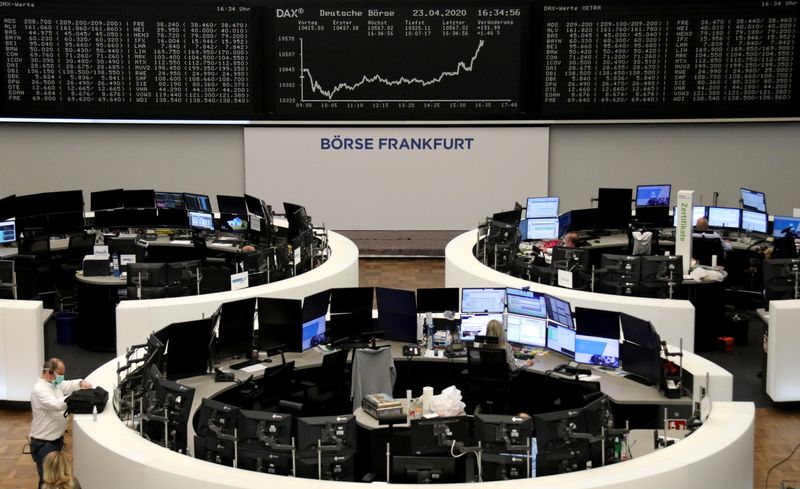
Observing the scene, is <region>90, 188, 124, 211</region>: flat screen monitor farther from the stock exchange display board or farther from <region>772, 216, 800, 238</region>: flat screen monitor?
<region>772, 216, 800, 238</region>: flat screen monitor

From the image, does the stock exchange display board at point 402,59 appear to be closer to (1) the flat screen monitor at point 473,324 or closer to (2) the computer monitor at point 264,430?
(1) the flat screen monitor at point 473,324

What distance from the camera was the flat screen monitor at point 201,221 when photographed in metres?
14.7

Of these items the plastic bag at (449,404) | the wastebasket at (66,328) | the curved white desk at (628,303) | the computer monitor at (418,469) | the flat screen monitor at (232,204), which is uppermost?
the flat screen monitor at (232,204)

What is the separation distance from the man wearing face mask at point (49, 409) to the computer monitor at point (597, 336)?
4.04 metres

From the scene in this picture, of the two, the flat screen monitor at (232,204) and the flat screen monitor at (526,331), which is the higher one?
the flat screen monitor at (232,204)

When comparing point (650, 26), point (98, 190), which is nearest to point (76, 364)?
point (98, 190)

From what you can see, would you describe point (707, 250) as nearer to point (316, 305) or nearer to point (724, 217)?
point (724, 217)

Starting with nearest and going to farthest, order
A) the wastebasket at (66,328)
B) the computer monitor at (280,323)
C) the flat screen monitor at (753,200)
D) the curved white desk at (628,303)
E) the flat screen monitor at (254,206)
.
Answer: the computer monitor at (280,323)
the curved white desk at (628,303)
the wastebasket at (66,328)
the flat screen monitor at (254,206)
the flat screen monitor at (753,200)

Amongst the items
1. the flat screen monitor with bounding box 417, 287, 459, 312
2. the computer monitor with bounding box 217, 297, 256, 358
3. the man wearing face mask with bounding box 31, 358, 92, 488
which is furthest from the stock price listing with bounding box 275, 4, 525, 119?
the man wearing face mask with bounding box 31, 358, 92, 488

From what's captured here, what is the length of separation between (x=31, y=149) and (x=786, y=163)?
11.1 metres

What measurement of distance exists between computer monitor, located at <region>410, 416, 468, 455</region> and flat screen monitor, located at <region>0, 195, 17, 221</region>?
861cm

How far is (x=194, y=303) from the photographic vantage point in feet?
34.4

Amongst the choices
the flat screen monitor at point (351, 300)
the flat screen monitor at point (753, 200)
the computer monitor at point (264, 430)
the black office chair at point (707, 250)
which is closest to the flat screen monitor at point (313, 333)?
the flat screen monitor at point (351, 300)

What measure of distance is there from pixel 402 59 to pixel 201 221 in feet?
12.2
